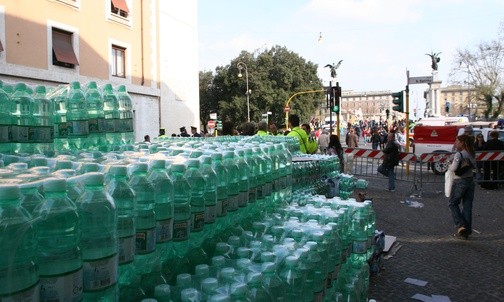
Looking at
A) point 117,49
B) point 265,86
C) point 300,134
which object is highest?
point 265,86

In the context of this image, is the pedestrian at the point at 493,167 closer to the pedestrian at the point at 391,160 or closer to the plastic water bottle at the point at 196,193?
the pedestrian at the point at 391,160

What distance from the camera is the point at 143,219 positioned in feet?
7.27

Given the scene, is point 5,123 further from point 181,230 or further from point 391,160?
point 391,160

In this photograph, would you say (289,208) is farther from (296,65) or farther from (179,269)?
(296,65)

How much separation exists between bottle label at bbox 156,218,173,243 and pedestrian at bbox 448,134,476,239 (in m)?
7.05

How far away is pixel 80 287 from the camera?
1.65 m

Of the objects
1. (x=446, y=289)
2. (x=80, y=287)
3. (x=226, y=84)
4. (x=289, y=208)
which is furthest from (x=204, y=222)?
(x=226, y=84)

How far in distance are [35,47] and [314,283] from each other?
16418 millimetres

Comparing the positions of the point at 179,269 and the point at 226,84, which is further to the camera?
the point at 226,84

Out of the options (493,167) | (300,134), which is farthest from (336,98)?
(300,134)

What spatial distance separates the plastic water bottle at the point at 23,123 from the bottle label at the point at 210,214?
1.34m

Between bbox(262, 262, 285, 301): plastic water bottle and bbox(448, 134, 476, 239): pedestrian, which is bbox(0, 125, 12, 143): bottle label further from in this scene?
bbox(448, 134, 476, 239): pedestrian

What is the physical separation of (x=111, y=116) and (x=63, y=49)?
1550cm

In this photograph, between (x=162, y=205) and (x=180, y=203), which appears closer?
(x=162, y=205)
